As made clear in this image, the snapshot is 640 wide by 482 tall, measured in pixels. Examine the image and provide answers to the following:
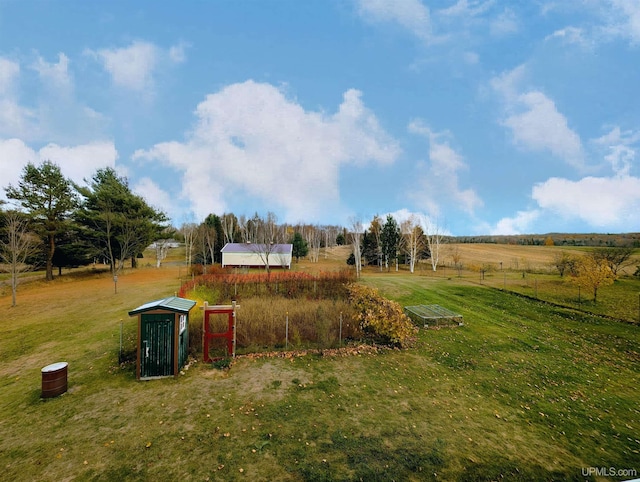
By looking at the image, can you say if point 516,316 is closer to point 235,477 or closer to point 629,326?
point 629,326

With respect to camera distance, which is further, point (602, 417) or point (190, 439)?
point (602, 417)

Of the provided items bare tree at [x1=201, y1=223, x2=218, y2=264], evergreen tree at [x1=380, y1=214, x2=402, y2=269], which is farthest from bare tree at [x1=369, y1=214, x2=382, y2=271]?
bare tree at [x1=201, y1=223, x2=218, y2=264]

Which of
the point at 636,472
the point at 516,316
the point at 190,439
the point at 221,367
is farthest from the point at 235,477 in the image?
the point at 516,316

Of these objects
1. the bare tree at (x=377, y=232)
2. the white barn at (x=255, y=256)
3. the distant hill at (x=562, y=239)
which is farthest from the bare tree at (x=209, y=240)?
the distant hill at (x=562, y=239)

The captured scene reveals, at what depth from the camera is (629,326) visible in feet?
41.5

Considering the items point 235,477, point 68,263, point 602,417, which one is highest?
point 68,263

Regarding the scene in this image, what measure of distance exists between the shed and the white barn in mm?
32542

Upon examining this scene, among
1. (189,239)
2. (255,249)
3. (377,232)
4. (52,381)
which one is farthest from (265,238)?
(52,381)

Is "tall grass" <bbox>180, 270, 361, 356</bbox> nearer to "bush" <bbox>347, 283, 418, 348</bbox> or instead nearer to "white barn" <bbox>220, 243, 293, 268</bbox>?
"bush" <bbox>347, 283, 418, 348</bbox>

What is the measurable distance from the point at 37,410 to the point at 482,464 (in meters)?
9.73

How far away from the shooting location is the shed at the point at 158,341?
24.5 feet

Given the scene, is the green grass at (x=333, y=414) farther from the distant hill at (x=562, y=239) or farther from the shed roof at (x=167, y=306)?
the distant hill at (x=562, y=239)

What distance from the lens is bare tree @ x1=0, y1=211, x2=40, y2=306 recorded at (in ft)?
57.3

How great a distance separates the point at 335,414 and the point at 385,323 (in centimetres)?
497
